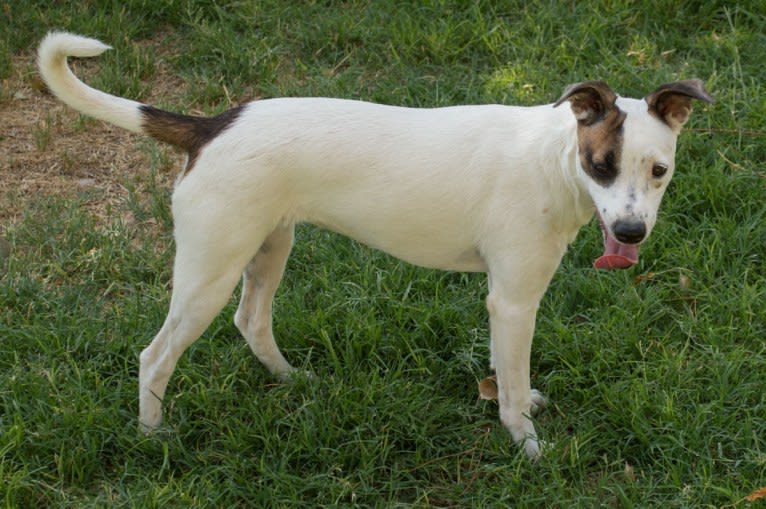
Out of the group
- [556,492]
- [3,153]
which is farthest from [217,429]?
[3,153]

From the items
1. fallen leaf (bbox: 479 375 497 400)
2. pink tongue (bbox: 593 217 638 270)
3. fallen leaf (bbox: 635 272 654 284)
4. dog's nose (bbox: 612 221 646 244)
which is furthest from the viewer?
fallen leaf (bbox: 635 272 654 284)

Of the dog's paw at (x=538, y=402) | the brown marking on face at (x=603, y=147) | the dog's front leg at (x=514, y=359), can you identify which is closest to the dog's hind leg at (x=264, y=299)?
the dog's front leg at (x=514, y=359)

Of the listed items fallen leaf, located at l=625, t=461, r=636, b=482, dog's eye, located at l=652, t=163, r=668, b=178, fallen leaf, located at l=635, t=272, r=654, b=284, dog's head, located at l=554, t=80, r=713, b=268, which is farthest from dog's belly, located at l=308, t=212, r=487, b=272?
fallen leaf, located at l=635, t=272, r=654, b=284

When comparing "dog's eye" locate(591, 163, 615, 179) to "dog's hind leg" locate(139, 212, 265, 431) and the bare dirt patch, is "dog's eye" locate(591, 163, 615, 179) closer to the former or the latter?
"dog's hind leg" locate(139, 212, 265, 431)

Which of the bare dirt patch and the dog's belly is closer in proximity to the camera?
the dog's belly

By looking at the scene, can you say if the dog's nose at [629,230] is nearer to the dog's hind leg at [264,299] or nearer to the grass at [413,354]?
the grass at [413,354]

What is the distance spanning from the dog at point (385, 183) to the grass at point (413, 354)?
40 centimetres

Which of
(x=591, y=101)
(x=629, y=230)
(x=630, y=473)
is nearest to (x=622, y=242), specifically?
(x=629, y=230)

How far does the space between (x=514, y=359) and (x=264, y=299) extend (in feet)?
3.40

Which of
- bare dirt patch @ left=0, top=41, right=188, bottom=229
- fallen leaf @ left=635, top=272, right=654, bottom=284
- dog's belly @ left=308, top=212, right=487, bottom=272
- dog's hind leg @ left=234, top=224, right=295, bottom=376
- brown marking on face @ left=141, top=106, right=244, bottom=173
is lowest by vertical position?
fallen leaf @ left=635, top=272, right=654, bottom=284

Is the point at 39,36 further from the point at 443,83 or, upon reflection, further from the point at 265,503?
the point at 265,503

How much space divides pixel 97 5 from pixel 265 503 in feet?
13.5

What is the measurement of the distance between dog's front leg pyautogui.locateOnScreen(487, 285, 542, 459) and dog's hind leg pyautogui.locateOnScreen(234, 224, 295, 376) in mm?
861

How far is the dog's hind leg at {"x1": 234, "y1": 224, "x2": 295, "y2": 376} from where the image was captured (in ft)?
13.4
